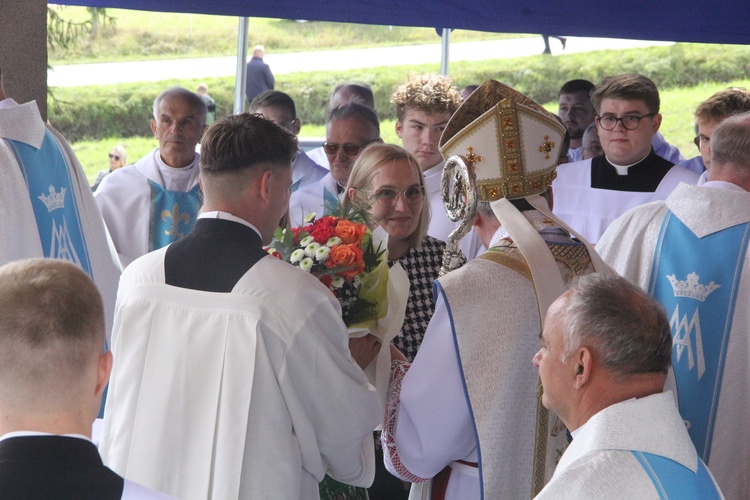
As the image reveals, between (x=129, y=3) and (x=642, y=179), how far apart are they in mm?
4505

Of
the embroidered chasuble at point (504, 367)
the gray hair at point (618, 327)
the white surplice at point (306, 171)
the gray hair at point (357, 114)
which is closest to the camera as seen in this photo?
the gray hair at point (618, 327)

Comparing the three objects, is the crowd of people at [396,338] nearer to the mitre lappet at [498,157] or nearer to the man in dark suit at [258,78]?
the mitre lappet at [498,157]

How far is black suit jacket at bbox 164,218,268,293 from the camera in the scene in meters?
2.58

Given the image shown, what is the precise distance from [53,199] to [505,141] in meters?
2.10

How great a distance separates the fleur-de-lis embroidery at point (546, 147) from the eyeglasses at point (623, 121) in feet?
7.53

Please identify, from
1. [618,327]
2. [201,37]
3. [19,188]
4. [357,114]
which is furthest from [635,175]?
[201,37]

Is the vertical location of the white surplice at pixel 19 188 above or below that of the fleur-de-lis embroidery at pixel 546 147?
below

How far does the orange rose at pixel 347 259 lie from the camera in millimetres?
2756

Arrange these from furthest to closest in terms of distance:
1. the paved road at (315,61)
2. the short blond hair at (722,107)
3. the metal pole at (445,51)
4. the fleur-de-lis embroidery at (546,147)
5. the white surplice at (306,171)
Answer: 1. the paved road at (315,61)
2. the metal pole at (445,51)
3. the white surplice at (306,171)
4. the short blond hair at (722,107)
5. the fleur-de-lis embroidery at (546,147)

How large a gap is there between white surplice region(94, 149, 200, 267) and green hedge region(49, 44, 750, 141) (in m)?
10.4

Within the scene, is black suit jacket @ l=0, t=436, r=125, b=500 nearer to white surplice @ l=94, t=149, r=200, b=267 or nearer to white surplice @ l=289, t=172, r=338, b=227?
white surplice @ l=289, t=172, r=338, b=227

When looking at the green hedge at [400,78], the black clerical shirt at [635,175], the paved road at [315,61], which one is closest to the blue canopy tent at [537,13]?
the black clerical shirt at [635,175]

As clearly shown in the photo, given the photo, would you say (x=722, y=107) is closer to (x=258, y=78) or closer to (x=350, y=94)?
(x=350, y=94)

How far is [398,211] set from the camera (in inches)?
149
